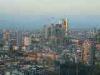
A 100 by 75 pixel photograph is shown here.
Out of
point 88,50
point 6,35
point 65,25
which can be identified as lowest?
point 88,50

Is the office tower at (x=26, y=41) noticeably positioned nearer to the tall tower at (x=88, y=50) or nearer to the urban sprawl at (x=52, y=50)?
the urban sprawl at (x=52, y=50)

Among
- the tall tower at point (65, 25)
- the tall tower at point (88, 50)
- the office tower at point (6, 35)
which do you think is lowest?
the tall tower at point (88, 50)

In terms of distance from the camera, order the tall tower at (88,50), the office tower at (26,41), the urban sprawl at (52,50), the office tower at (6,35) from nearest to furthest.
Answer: the urban sprawl at (52,50) < the office tower at (6,35) < the tall tower at (88,50) < the office tower at (26,41)

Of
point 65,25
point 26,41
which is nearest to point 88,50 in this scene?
point 65,25

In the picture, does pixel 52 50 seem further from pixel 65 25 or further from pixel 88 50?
pixel 88 50

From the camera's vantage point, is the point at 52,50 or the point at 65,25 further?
the point at 65,25

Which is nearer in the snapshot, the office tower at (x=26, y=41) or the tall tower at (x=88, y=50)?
the tall tower at (x=88, y=50)

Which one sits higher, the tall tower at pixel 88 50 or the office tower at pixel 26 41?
the office tower at pixel 26 41

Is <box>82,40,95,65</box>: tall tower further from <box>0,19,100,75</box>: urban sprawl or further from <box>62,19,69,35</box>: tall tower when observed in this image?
<box>62,19,69,35</box>: tall tower

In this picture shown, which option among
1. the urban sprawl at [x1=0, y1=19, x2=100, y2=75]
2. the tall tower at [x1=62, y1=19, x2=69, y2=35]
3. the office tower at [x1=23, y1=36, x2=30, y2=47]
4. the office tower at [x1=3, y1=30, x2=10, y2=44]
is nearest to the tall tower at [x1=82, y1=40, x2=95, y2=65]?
the urban sprawl at [x1=0, y1=19, x2=100, y2=75]

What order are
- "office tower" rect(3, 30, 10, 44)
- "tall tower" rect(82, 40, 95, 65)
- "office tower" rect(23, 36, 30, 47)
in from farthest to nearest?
"office tower" rect(23, 36, 30, 47), "tall tower" rect(82, 40, 95, 65), "office tower" rect(3, 30, 10, 44)

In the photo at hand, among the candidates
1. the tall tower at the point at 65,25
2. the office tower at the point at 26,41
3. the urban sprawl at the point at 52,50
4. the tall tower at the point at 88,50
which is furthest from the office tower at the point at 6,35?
the tall tower at the point at 88,50

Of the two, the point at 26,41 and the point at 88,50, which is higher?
the point at 26,41

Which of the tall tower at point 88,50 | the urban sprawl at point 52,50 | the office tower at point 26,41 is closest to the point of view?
the urban sprawl at point 52,50
